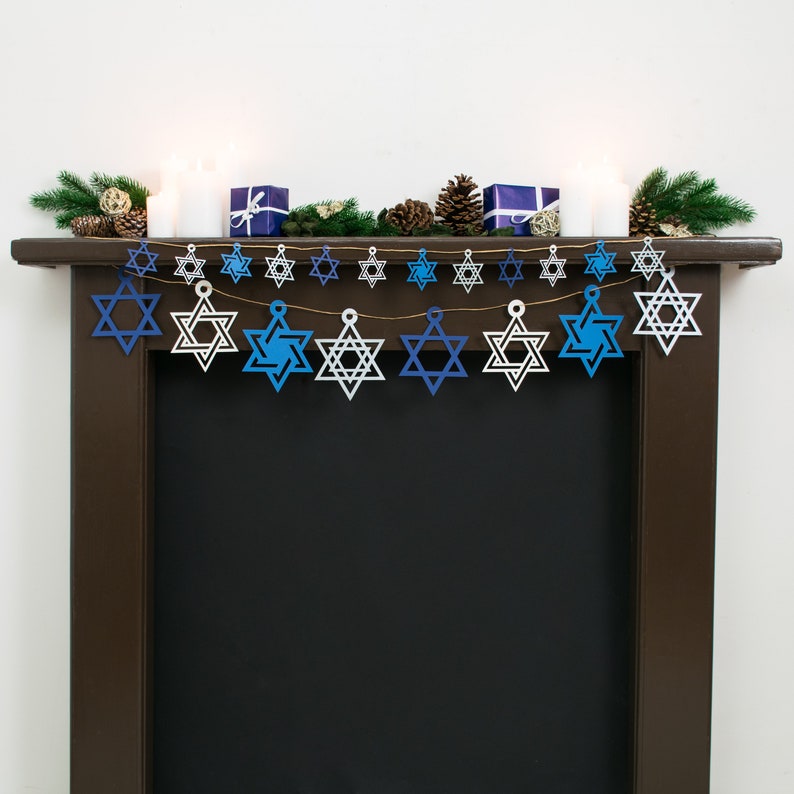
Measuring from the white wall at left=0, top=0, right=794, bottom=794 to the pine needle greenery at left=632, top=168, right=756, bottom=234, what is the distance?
0.04 metres

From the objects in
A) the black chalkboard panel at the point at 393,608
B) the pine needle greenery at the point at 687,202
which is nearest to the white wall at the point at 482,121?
the pine needle greenery at the point at 687,202

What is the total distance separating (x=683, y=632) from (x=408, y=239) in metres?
0.68

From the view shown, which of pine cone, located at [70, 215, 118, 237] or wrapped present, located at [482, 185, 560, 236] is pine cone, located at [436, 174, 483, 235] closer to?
wrapped present, located at [482, 185, 560, 236]

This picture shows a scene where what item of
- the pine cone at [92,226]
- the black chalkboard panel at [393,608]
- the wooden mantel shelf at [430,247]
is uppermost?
the pine cone at [92,226]

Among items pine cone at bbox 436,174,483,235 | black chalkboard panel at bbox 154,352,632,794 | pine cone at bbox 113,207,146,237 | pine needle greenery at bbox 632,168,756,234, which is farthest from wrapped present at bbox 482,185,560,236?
pine cone at bbox 113,207,146,237

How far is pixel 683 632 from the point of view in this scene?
104cm

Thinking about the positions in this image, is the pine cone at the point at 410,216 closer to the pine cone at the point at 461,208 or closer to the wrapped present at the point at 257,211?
the pine cone at the point at 461,208

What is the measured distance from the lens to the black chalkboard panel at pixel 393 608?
1.09 metres

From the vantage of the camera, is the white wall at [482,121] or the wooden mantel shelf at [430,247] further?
the white wall at [482,121]

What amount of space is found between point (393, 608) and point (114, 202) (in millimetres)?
714

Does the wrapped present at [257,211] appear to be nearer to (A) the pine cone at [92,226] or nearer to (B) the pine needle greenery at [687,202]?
(A) the pine cone at [92,226]

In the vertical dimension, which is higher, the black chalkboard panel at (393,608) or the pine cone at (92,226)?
the pine cone at (92,226)

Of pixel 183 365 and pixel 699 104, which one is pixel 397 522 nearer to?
pixel 183 365

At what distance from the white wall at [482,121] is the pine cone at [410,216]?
0.08 m
